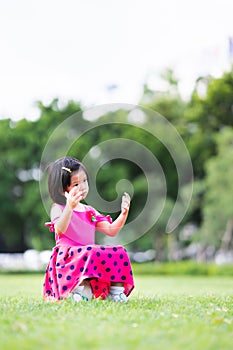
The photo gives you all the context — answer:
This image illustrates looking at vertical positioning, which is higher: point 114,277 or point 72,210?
point 72,210

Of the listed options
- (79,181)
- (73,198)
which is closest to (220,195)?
(79,181)

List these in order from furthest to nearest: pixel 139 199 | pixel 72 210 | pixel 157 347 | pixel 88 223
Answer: pixel 139 199
pixel 88 223
pixel 72 210
pixel 157 347

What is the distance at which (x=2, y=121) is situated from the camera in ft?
106

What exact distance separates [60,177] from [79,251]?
2.07 feet

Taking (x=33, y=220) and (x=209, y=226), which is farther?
(x=33, y=220)

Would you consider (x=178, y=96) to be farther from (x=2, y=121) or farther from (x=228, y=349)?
(x=228, y=349)

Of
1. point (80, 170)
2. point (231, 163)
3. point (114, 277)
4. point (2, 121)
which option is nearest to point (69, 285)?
point (114, 277)

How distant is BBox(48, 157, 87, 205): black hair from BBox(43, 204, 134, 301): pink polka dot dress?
0.35 feet

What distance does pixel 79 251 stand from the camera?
5.09 metres

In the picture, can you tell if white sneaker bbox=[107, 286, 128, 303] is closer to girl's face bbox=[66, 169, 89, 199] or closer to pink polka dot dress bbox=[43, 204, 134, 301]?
pink polka dot dress bbox=[43, 204, 134, 301]

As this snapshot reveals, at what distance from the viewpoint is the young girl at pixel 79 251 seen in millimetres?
5012

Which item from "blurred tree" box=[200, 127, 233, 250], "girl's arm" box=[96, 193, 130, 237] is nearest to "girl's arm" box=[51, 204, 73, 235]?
"girl's arm" box=[96, 193, 130, 237]

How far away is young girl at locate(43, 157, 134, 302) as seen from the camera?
16.4 ft

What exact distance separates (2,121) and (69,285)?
92.3ft
